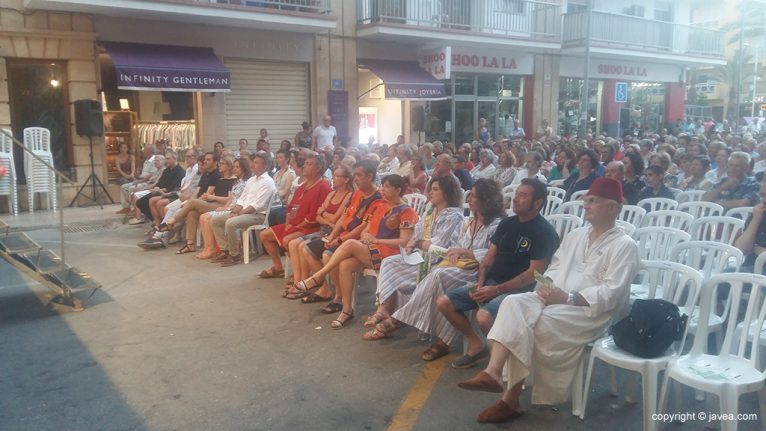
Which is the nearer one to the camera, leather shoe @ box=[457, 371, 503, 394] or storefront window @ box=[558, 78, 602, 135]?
leather shoe @ box=[457, 371, 503, 394]

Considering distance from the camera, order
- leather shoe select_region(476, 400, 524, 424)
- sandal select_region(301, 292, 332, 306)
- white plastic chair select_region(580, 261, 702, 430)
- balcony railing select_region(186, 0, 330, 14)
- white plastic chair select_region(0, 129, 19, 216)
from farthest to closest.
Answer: balcony railing select_region(186, 0, 330, 14), white plastic chair select_region(0, 129, 19, 216), sandal select_region(301, 292, 332, 306), leather shoe select_region(476, 400, 524, 424), white plastic chair select_region(580, 261, 702, 430)

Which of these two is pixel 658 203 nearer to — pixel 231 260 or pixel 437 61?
pixel 231 260

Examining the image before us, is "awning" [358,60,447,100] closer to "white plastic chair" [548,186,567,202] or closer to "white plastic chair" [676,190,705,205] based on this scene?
"white plastic chair" [548,186,567,202]

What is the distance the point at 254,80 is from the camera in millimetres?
14953

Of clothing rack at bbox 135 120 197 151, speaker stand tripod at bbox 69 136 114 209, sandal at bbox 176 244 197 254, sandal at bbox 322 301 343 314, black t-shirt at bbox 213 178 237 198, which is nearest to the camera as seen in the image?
sandal at bbox 322 301 343 314

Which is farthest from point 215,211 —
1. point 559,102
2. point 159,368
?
point 559,102

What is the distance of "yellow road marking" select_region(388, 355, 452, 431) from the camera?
3.83m

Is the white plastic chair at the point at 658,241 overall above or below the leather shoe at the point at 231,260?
above

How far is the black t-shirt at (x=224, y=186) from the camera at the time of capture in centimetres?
905

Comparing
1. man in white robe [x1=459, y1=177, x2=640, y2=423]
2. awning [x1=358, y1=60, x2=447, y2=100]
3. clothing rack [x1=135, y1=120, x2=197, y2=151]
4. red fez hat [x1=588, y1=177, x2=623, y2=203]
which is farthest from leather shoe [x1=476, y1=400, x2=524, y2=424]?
awning [x1=358, y1=60, x2=447, y2=100]

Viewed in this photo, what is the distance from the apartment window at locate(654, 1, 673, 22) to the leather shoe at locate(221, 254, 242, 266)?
73.2 feet

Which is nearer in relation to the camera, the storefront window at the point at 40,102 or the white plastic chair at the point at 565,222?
the white plastic chair at the point at 565,222

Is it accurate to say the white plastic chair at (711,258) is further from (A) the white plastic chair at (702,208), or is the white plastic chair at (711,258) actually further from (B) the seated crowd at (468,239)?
(A) the white plastic chair at (702,208)

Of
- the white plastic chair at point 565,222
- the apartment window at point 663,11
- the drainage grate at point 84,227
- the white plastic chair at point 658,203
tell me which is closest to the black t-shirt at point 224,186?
the drainage grate at point 84,227
